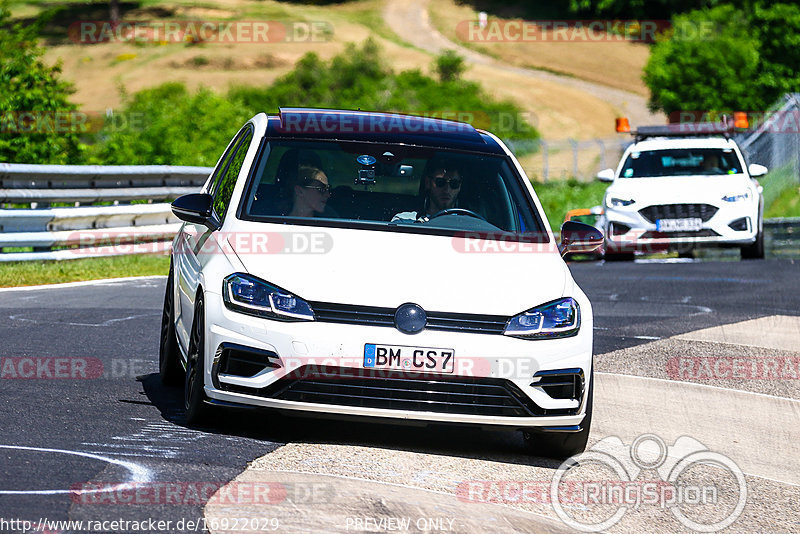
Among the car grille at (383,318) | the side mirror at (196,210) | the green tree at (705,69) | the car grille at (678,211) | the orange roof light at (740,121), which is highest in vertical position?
the side mirror at (196,210)

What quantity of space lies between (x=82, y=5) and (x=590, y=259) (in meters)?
96.3

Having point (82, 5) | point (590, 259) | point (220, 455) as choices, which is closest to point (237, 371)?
point (220, 455)

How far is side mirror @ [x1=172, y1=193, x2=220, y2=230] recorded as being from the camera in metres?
7.48

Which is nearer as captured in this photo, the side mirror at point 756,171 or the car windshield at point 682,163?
the side mirror at point 756,171

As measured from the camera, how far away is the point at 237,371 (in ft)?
21.4

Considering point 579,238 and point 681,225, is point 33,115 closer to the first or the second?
point 681,225

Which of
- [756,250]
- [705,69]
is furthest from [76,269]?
[705,69]

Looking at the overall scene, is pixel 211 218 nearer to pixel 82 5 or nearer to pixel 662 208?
pixel 662 208

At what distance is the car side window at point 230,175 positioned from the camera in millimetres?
7578

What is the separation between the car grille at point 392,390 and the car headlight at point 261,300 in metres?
0.26

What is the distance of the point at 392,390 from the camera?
6.41m

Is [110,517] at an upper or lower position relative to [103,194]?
upper

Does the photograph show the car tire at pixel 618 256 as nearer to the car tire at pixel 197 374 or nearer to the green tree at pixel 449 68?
the car tire at pixel 197 374

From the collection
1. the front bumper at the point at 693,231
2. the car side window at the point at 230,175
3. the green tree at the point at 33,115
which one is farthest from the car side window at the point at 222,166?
the green tree at the point at 33,115
